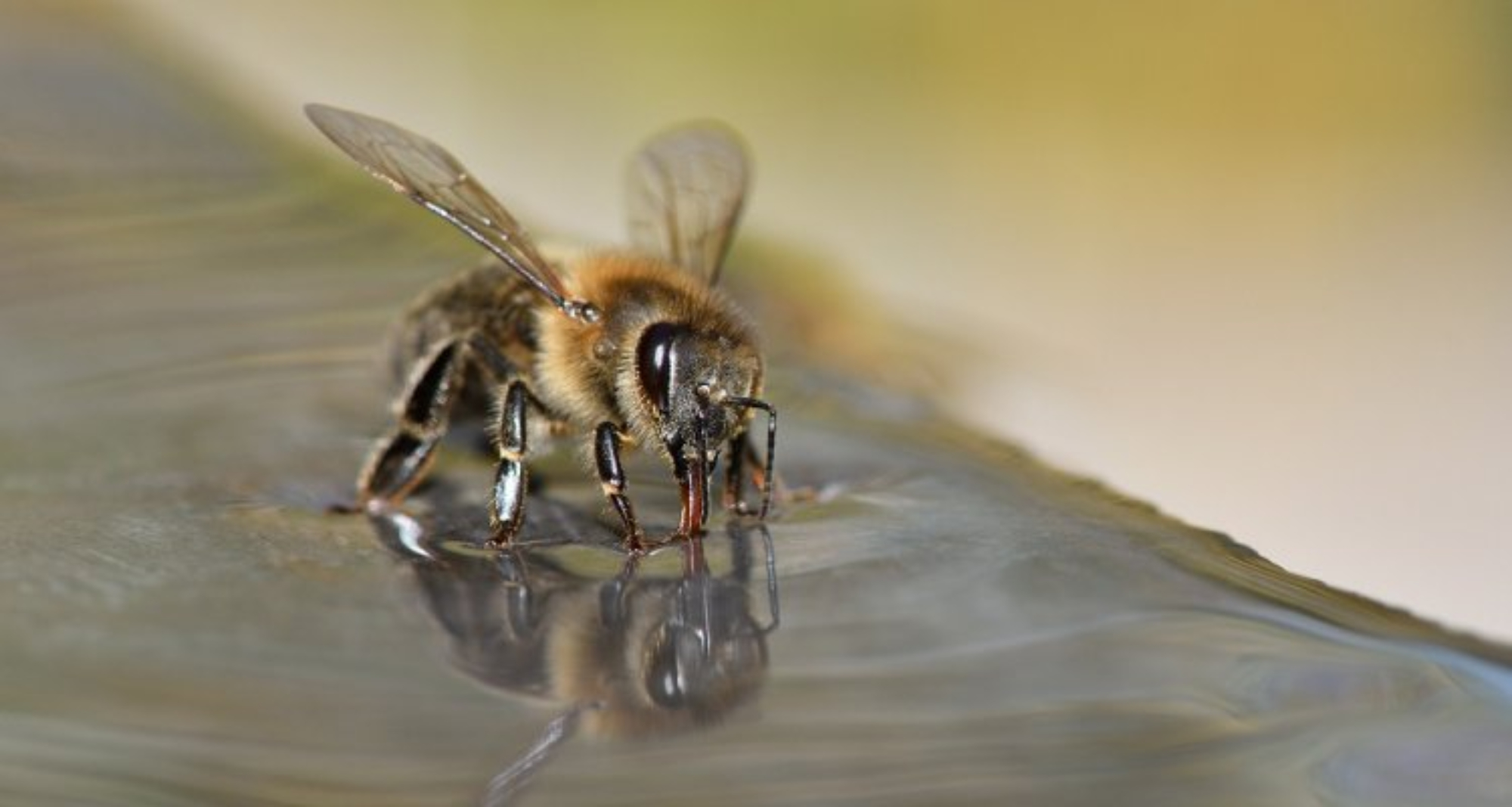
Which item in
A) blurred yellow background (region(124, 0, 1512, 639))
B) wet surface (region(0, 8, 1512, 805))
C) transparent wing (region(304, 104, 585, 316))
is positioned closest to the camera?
wet surface (region(0, 8, 1512, 805))

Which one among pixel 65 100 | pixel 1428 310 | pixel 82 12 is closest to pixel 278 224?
pixel 65 100

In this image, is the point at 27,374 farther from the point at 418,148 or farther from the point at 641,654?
the point at 641,654

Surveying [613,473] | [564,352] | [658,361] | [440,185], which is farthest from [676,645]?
[440,185]

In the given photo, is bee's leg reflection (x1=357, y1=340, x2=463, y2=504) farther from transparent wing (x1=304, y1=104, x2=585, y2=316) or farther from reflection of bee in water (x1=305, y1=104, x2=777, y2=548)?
transparent wing (x1=304, y1=104, x2=585, y2=316)

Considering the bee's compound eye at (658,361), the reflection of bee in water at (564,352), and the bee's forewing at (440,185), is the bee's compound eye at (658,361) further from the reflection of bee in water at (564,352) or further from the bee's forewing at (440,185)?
the bee's forewing at (440,185)

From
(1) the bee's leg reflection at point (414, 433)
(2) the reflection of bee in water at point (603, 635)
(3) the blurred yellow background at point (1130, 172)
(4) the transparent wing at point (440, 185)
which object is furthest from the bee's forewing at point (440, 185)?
(3) the blurred yellow background at point (1130, 172)

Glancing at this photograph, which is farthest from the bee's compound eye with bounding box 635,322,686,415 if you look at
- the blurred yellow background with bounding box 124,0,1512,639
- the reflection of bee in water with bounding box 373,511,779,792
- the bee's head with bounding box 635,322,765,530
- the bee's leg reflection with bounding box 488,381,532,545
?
the blurred yellow background with bounding box 124,0,1512,639

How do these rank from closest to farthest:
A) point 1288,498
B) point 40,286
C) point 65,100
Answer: point 40,286 → point 65,100 → point 1288,498
